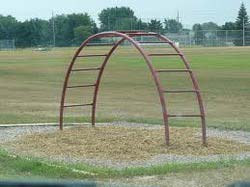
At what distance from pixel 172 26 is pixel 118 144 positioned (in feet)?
287

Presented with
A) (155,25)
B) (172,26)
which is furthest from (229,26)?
(155,25)

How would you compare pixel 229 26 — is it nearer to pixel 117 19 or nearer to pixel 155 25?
pixel 117 19

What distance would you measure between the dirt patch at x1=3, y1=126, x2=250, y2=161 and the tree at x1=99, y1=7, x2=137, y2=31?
79116mm

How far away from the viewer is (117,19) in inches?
4139

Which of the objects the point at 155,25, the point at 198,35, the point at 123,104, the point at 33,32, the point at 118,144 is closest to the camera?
the point at 118,144

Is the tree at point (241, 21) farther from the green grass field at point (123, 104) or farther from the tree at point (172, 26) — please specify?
the green grass field at point (123, 104)

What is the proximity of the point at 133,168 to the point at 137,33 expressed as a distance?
3.82 m

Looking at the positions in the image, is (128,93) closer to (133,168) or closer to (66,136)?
(66,136)

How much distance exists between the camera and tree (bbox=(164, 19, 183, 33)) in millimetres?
96188

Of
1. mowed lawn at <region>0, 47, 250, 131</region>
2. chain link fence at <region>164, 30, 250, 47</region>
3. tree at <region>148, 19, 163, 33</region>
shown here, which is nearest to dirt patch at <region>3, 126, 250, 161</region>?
mowed lawn at <region>0, 47, 250, 131</region>

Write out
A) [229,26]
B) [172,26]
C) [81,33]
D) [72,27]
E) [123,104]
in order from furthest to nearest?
[229,26]
[72,27]
[172,26]
[81,33]
[123,104]

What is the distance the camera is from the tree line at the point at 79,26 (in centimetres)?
9631

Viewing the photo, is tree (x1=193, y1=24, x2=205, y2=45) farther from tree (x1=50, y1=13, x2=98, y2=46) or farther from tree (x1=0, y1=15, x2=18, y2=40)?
tree (x1=0, y1=15, x2=18, y2=40)

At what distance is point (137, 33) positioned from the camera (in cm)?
1240
